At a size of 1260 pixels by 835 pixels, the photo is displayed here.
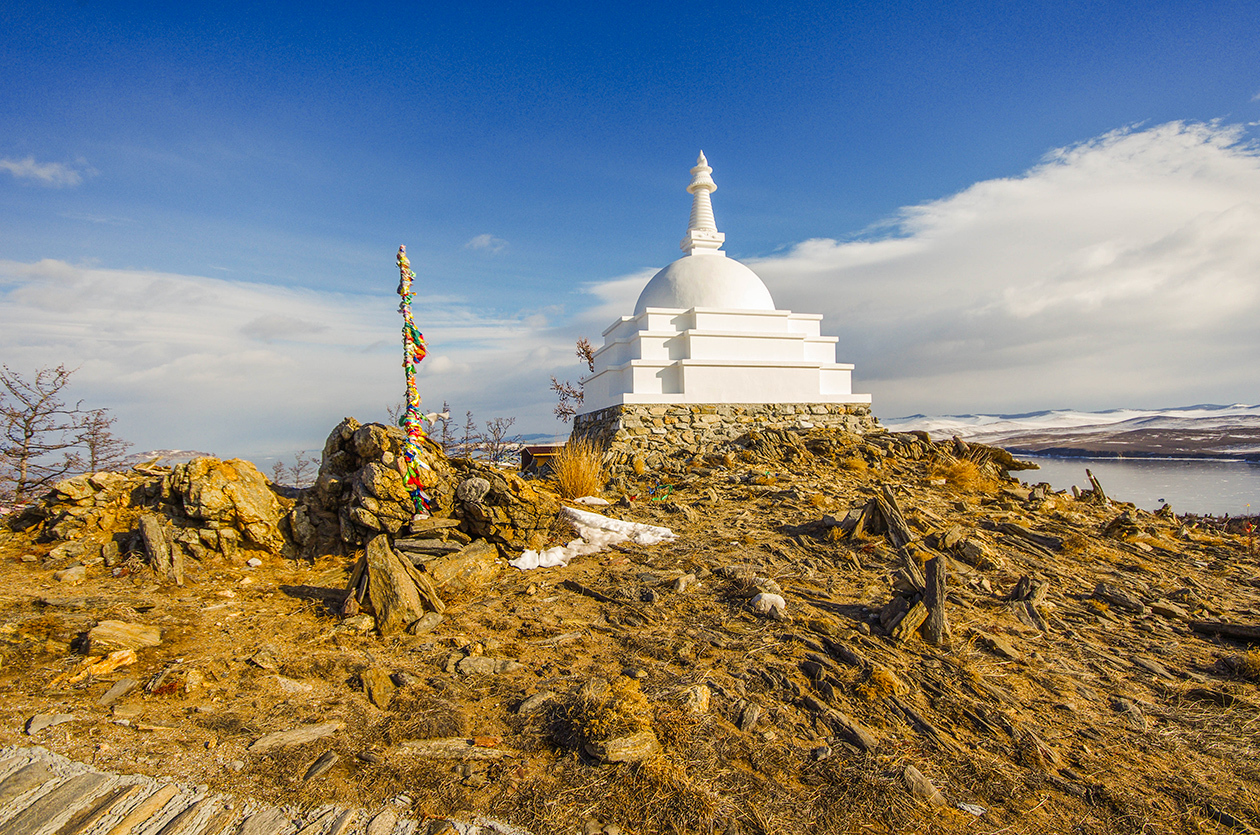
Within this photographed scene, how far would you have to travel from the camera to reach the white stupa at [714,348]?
15.2 meters

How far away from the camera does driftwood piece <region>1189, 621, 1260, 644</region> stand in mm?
5645

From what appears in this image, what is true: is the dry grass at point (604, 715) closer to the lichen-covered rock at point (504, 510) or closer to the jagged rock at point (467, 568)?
the jagged rock at point (467, 568)

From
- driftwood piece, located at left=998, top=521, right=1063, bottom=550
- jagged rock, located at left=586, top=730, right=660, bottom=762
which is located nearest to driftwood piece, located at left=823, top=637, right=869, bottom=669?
jagged rock, located at left=586, top=730, right=660, bottom=762

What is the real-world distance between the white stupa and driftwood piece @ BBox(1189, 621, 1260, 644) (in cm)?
1004

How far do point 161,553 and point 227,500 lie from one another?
851 millimetres

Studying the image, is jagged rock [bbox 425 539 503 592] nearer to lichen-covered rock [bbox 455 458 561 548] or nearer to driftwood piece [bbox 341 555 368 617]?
lichen-covered rock [bbox 455 458 561 548]

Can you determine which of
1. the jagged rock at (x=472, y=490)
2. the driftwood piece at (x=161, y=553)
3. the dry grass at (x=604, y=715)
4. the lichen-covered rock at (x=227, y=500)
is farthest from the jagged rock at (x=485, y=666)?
the lichen-covered rock at (x=227, y=500)

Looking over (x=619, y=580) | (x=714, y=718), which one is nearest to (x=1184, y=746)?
(x=714, y=718)

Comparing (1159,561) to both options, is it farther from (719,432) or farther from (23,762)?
(23,762)

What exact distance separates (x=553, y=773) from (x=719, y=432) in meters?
11.7

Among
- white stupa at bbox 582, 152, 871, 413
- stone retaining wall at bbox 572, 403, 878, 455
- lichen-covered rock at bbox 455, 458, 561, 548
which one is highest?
white stupa at bbox 582, 152, 871, 413

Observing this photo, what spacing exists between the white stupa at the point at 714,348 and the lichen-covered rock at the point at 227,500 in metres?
8.38

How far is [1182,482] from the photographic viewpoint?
2948cm

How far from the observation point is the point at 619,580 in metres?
6.53
